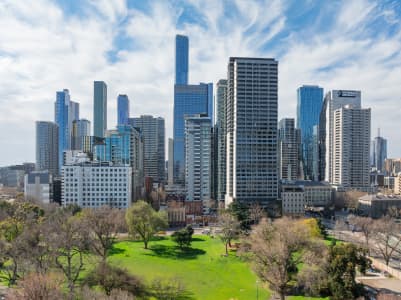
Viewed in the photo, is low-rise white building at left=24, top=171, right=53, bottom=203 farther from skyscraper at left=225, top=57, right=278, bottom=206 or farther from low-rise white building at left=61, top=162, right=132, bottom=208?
skyscraper at left=225, top=57, right=278, bottom=206

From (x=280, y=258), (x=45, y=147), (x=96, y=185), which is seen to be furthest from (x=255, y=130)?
(x=45, y=147)

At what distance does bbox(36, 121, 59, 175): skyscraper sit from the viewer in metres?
172

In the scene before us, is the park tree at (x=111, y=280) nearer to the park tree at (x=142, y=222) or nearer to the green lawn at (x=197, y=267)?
the green lawn at (x=197, y=267)

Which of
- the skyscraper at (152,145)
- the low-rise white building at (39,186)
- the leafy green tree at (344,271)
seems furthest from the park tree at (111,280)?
the skyscraper at (152,145)

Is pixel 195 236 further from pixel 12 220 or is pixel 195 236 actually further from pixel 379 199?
pixel 379 199

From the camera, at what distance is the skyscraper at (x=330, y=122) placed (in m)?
130

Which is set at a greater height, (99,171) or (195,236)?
(99,171)

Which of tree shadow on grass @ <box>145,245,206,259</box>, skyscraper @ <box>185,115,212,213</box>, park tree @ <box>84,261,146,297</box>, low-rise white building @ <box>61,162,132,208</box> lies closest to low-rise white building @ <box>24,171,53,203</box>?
low-rise white building @ <box>61,162,132,208</box>

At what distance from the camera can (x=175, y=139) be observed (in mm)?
184375

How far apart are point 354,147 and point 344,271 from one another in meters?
104

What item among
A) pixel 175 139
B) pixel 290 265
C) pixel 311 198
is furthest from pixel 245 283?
pixel 175 139

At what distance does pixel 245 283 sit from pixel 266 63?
224 feet

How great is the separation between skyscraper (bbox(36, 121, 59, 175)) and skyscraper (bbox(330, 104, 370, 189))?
487ft

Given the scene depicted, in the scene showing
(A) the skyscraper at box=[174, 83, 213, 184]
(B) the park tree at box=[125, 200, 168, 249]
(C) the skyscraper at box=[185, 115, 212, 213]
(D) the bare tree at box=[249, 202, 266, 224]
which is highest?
(A) the skyscraper at box=[174, 83, 213, 184]
